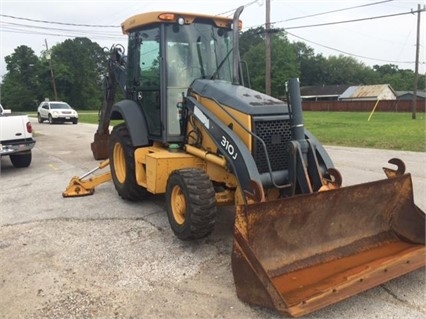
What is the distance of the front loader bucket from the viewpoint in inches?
135

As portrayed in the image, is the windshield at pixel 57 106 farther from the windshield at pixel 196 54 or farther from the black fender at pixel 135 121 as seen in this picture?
the windshield at pixel 196 54

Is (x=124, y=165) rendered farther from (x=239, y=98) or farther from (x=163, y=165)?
(x=239, y=98)

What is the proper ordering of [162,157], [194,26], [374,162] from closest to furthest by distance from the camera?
[162,157] < [194,26] < [374,162]

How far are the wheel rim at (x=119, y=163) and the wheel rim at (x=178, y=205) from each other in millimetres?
2208

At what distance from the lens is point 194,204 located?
4.49m

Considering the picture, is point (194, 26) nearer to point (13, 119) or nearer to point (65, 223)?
point (65, 223)

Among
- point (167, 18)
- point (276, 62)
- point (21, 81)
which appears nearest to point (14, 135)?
point (167, 18)

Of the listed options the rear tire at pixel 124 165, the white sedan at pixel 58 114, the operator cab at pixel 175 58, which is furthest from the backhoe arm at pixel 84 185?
the white sedan at pixel 58 114

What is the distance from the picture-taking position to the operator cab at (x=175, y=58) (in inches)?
227

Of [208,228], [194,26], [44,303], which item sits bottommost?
[44,303]

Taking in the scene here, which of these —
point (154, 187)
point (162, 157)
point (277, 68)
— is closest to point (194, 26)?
point (162, 157)

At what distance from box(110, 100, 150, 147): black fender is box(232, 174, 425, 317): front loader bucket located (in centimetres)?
296

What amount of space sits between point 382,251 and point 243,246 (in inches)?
61.4

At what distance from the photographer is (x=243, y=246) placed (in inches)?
139
